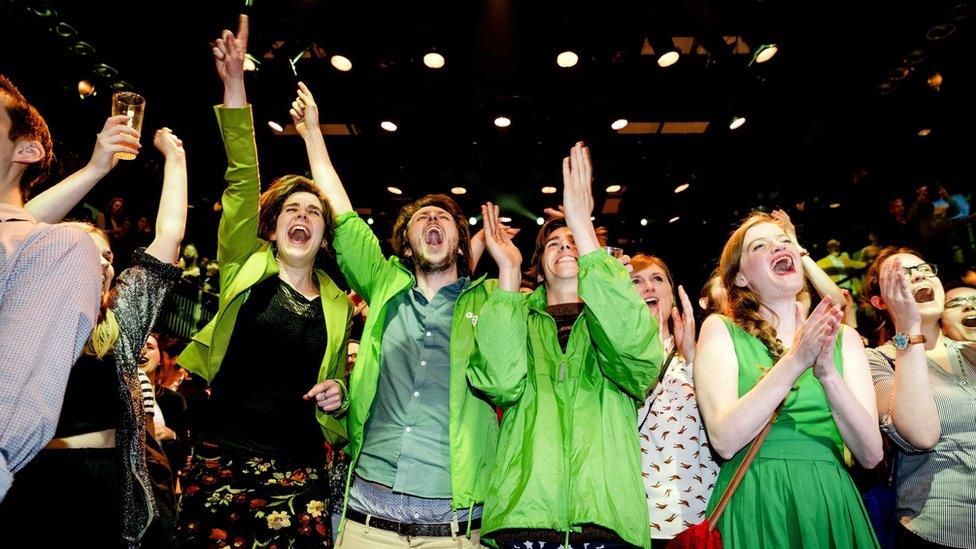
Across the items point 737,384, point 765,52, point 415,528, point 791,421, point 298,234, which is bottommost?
point 415,528

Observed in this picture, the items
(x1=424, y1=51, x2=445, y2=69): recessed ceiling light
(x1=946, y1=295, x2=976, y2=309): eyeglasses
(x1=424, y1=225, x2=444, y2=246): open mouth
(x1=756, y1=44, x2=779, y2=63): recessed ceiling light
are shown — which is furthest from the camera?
(x1=424, y1=51, x2=445, y2=69): recessed ceiling light

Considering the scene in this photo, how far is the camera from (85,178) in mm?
1670

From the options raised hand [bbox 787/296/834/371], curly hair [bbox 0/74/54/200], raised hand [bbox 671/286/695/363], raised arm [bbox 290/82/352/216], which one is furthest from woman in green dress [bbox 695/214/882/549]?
curly hair [bbox 0/74/54/200]

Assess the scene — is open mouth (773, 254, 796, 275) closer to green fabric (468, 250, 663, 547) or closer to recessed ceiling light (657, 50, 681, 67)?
green fabric (468, 250, 663, 547)

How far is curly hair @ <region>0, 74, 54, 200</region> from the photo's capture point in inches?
58.5

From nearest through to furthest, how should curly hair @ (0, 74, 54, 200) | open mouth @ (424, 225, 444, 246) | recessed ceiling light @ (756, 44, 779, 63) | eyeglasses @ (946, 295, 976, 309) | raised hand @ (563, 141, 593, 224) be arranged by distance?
1. curly hair @ (0, 74, 54, 200)
2. raised hand @ (563, 141, 593, 224)
3. open mouth @ (424, 225, 444, 246)
4. eyeglasses @ (946, 295, 976, 309)
5. recessed ceiling light @ (756, 44, 779, 63)

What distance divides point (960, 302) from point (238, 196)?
11.9 ft

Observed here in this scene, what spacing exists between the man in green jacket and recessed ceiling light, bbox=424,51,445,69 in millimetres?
4769

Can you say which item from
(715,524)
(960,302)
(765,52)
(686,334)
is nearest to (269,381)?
(715,524)

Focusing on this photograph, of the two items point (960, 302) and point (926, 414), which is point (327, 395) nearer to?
point (926, 414)

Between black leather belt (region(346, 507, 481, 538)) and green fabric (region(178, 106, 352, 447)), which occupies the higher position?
green fabric (region(178, 106, 352, 447))

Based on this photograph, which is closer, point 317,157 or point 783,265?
point 783,265

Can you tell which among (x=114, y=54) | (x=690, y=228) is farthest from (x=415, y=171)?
(x=690, y=228)

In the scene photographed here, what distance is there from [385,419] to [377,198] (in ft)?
28.4
